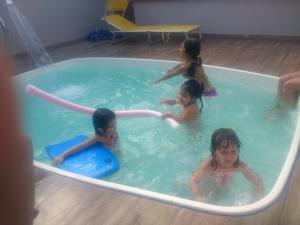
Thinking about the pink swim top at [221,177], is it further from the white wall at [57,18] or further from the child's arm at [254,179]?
the white wall at [57,18]

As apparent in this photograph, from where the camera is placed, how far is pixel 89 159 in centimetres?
240

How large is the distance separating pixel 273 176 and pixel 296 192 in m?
0.48

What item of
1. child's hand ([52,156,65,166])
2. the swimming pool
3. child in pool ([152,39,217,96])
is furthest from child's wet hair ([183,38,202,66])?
child's hand ([52,156,65,166])

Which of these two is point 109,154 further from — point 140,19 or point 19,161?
point 140,19

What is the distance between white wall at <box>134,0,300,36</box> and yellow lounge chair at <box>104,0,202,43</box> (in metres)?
0.32

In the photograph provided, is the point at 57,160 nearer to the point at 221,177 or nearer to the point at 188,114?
the point at 188,114

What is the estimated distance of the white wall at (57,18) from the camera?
19.0ft

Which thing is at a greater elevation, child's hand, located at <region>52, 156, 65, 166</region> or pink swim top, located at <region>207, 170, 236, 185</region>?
pink swim top, located at <region>207, 170, 236, 185</region>

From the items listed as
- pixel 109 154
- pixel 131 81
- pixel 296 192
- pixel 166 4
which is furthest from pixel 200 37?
pixel 296 192

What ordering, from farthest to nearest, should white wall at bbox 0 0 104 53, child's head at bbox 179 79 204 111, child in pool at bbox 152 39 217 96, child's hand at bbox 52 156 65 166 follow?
white wall at bbox 0 0 104 53, child in pool at bbox 152 39 217 96, child's head at bbox 179 79 204 111, child's hand at bbox 52 156 65 166

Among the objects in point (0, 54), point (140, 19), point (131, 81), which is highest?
point (0, 54)

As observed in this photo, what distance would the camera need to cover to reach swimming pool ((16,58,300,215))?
2029 mm

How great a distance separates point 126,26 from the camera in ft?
20.7

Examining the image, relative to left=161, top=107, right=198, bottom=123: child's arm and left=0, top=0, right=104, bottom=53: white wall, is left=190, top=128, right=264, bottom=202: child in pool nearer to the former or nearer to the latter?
left=161, top=107, right=198, bottom=123: child's arm
